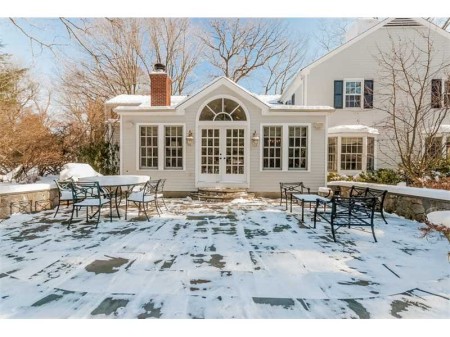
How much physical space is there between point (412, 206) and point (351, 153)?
5446 mm

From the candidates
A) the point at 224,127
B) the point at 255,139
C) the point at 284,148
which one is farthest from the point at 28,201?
the point at 284,148

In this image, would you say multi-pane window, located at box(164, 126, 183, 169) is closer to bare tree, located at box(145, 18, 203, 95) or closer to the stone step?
the stone step

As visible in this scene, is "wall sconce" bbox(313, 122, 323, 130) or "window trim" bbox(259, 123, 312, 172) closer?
"wall sconce" bbox(313, 122, 323, 130)

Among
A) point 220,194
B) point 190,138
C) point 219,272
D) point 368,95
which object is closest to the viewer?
point 219,272

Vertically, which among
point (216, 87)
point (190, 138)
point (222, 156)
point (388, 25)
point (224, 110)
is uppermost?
point (388, 25)

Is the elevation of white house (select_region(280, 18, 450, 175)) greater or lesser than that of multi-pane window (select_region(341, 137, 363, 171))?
greater

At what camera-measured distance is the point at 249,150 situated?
29.1ft

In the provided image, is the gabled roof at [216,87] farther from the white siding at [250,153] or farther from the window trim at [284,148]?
the window trim at [284,148]

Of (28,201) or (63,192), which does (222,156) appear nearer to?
Result: (63,192)

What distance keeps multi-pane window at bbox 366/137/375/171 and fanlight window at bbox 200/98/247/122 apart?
5.47m

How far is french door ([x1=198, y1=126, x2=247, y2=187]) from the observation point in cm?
895

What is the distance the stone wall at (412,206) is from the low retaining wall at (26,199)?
8.14 m

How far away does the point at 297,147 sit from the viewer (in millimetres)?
8906

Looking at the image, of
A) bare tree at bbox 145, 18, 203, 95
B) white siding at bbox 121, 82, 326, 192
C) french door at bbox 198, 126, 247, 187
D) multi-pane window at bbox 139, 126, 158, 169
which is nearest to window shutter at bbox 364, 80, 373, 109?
white siding at bbox 121, 82, 326, 192
